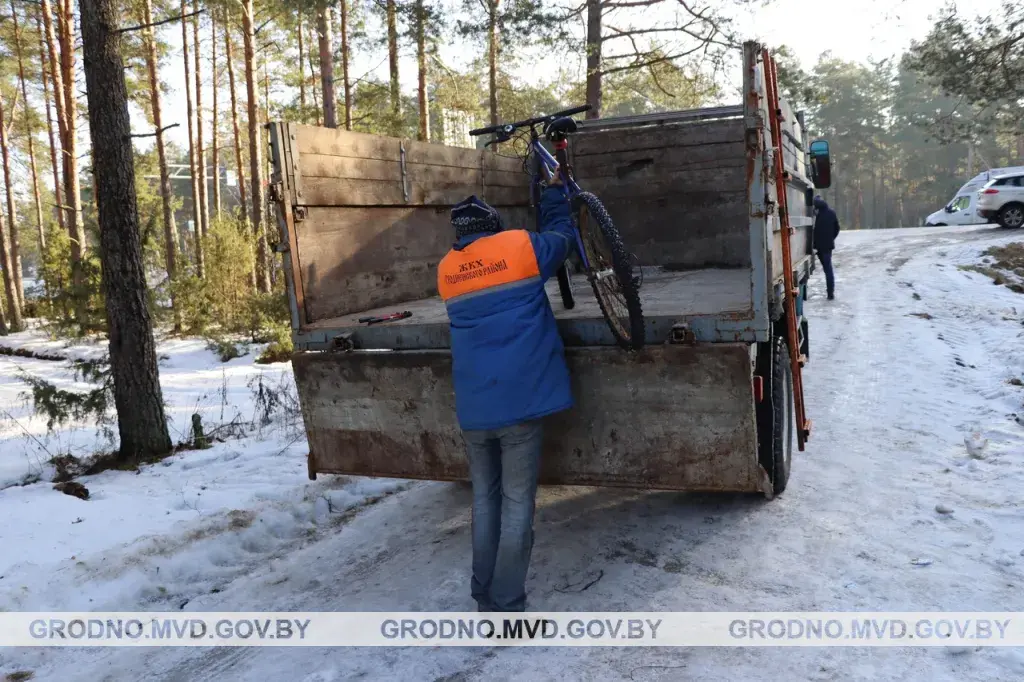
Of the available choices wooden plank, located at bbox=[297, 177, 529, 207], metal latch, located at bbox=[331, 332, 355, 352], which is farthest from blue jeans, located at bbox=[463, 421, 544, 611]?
wooden plank, located at bbox=[297, 177, 529, 207]

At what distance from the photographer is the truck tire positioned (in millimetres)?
3738

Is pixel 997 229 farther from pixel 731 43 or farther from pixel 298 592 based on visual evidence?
pixel 298 592

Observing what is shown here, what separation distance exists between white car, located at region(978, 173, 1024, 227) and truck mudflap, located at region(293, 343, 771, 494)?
21.6m

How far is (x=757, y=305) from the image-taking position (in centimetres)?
306

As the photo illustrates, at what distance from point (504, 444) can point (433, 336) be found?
0.76 metres

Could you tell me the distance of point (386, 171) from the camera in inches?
181

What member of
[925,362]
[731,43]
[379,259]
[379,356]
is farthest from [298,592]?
[731,43]

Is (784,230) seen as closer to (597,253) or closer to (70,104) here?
(597,253)

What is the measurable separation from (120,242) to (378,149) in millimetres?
2801

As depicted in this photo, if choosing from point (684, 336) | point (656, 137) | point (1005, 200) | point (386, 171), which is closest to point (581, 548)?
point (684, 336)

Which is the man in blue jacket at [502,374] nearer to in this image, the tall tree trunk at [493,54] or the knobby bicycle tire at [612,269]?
the knobby bicycle tire at [612,269]

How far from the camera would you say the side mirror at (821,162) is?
24.0ft

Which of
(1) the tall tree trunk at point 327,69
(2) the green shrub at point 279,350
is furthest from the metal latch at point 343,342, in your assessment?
(1) the tall tree trunk at point 327,69

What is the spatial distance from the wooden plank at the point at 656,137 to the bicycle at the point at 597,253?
2319 mm
